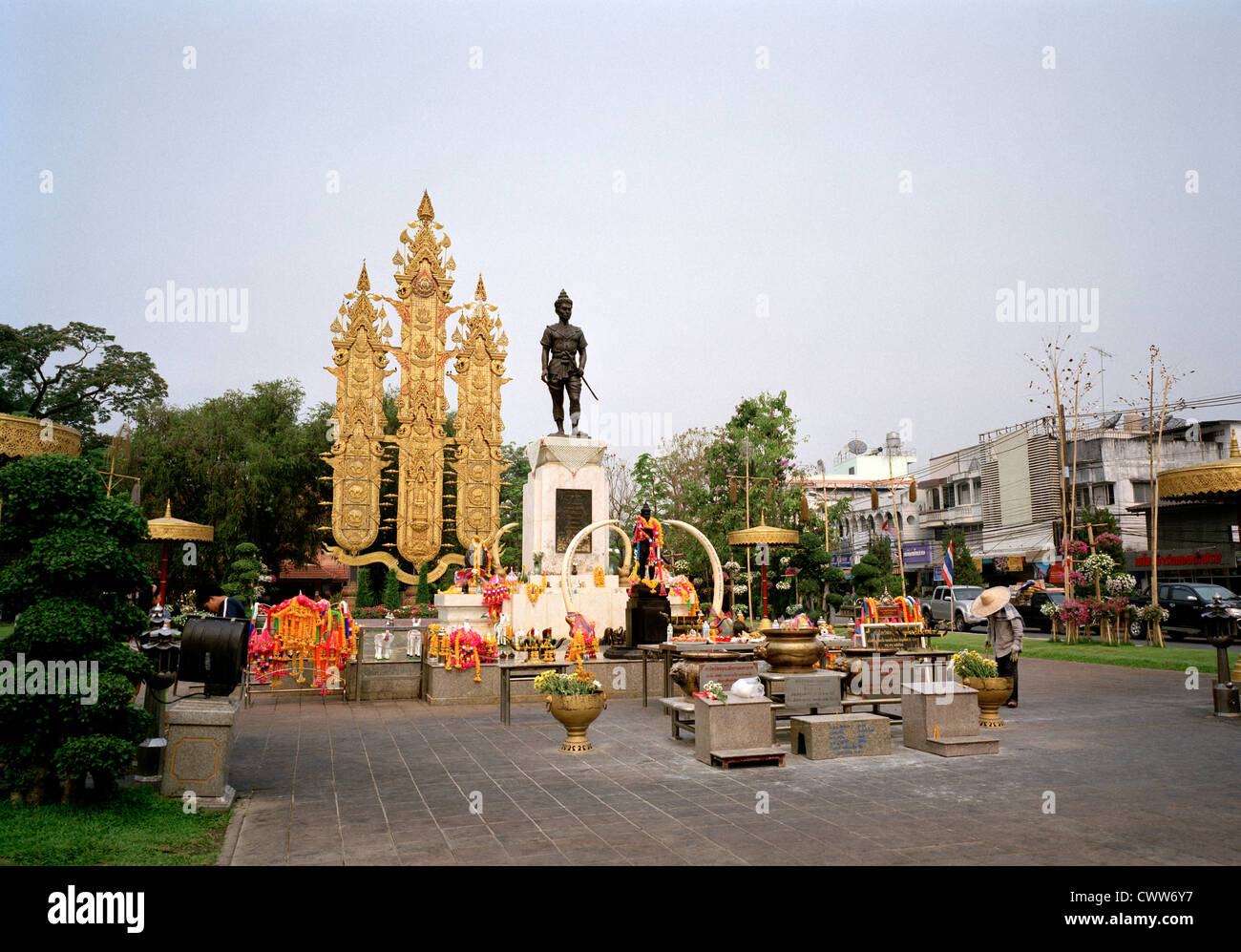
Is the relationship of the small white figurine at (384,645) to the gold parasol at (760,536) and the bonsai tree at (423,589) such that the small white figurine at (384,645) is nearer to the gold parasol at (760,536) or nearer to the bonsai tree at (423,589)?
the gold parasol at (760,536)

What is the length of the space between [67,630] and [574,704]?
5366 mm

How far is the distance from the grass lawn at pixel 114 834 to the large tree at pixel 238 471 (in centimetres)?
3444

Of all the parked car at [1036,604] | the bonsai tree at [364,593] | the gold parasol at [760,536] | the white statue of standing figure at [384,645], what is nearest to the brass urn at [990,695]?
the white statue of standing figure at [384,645]

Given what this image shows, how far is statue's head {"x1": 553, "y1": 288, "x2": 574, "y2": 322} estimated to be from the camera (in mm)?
20703

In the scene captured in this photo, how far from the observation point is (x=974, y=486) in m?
52.7

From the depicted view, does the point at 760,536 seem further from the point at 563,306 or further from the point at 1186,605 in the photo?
the point at 1186,605

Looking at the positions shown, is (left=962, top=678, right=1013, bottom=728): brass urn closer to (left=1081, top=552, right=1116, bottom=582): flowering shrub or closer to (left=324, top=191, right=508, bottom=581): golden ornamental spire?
(left=1081, top=552, right=1116, bottom=582): flowering shrub

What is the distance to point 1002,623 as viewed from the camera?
12.9 meters

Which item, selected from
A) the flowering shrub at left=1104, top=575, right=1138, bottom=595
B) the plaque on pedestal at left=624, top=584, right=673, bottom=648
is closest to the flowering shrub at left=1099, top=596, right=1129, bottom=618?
the flowering shrub at left=1104, top=575, right=1138, bottom=595

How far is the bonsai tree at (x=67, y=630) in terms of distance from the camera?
266 inches

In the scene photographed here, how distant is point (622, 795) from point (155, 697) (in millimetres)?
5002

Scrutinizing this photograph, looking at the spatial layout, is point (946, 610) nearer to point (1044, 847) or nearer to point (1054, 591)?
point (1054, 591)

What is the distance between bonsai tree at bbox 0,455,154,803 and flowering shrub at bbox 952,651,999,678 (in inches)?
375

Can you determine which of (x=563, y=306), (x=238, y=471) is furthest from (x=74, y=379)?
(x=563, y=306)
